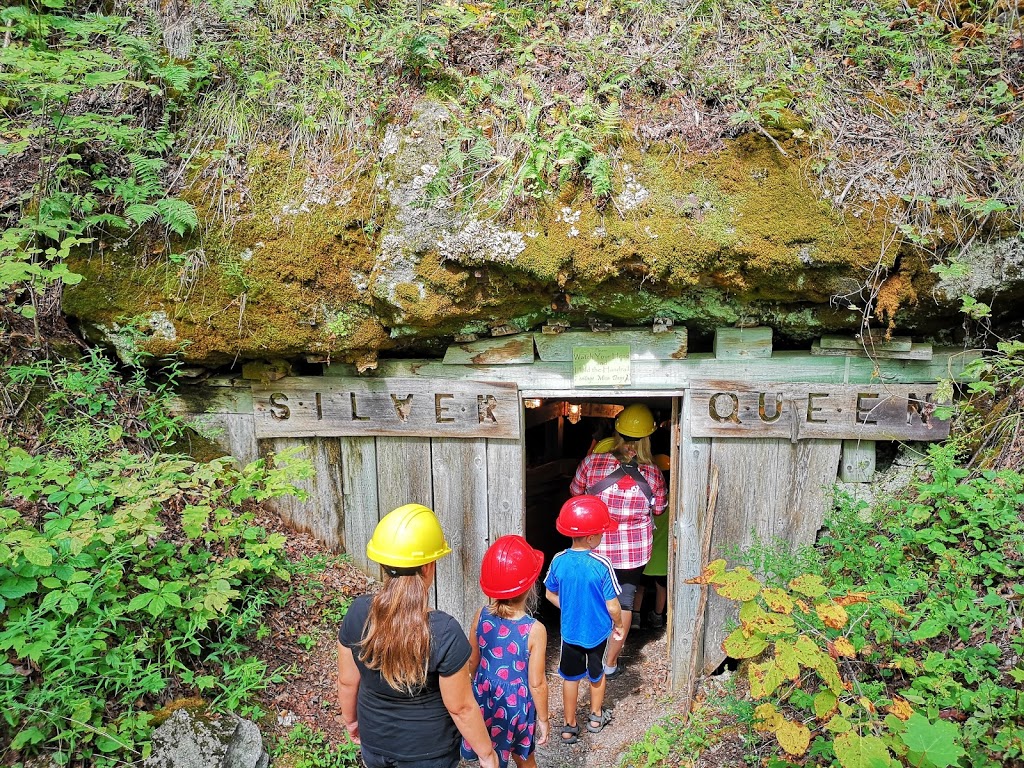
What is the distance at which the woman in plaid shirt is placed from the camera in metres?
5.16

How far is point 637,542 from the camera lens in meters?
5.20

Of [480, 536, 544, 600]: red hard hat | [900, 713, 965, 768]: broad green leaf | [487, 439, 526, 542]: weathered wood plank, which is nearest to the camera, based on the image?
[900, 713, 965, 768]: broad green leaf

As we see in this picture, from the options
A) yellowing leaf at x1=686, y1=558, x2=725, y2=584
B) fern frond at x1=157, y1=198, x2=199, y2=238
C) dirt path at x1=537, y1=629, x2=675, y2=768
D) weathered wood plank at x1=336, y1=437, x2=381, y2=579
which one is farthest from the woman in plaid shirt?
fern frond at x1=157, y1=198, x2=199, y2=238

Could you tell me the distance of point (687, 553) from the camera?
4.60m

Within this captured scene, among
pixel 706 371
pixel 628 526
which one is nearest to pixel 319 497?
pixel 628 526

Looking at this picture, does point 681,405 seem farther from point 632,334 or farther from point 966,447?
point 966,447

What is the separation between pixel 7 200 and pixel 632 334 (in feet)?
14.1

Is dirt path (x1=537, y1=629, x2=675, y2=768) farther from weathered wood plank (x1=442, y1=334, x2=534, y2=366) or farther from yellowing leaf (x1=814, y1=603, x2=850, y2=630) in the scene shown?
weathered wood plank (x1=442, y1=334, x2=534, y2=366)

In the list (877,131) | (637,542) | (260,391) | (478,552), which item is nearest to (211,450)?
(260,391)

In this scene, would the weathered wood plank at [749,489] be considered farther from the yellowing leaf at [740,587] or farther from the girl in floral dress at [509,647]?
the girl in floral dress at [509,647]

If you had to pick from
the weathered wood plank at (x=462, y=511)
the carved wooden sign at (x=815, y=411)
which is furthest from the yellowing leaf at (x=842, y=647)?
the weathered wood plank at (x=462, y=511)

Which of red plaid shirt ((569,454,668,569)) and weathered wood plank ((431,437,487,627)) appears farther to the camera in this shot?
red plaid shirt ((569,454,668,569))

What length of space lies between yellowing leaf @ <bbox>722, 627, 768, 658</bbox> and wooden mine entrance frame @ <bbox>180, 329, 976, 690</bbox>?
148cm

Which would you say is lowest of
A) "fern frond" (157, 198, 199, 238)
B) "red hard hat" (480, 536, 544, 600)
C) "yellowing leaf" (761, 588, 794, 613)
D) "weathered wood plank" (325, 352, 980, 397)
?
"yellowing leaf" (761, 588, 794, 613)
